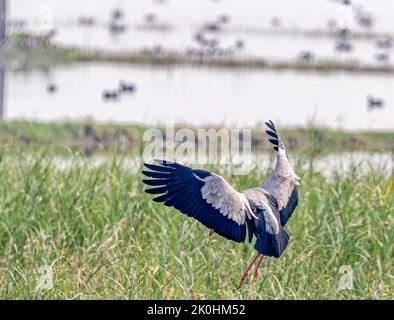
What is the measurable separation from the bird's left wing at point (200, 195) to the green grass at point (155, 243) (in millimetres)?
1382

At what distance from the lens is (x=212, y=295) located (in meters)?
5.48

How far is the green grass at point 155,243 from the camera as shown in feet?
18.2

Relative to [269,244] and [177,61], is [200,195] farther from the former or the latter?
[177,61]

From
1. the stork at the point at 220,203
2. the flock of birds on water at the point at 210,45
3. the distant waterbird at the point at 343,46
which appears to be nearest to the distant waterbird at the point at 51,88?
the flock of birds on water at the point at 210,45

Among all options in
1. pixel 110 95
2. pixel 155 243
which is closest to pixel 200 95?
pixel 110 95

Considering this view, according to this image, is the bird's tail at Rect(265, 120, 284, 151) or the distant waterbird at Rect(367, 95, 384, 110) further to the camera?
the distant waterbird at Rect(367, 95, 384, 110)

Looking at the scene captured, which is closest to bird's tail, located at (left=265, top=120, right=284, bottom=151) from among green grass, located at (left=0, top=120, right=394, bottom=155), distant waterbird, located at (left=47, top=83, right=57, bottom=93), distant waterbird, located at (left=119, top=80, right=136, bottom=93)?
green grass, located at (left=0, top=120, right=394, bottom=155)

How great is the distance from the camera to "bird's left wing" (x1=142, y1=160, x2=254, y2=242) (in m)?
3.84

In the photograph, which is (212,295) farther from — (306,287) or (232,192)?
(232,192)

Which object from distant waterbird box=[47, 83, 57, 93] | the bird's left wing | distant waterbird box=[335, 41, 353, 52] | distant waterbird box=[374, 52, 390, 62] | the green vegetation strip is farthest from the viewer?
distant waterbird box=[335, 41, 353, 52]

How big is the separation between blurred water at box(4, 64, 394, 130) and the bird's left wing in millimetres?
11294

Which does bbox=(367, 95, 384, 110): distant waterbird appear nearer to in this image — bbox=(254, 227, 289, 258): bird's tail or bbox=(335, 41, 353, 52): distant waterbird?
bbox=(335, 41, 353, 52): distant waterbird

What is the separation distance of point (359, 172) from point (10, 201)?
1971mm
